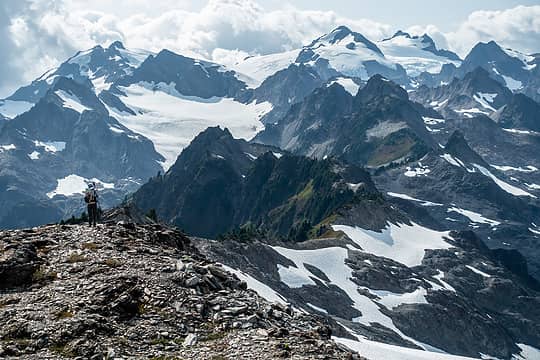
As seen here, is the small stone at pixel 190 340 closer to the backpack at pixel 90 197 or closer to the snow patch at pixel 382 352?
the backpack at pixel 90 197

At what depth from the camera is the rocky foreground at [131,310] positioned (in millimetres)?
32750

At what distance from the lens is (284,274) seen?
164 metres

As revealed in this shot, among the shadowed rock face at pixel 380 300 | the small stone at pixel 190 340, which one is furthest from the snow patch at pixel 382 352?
the shadowed rock face at pixel 380 300

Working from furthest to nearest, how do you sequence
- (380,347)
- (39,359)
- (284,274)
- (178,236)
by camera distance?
(284,274) < (380,347) < (178,236) < (39,359)

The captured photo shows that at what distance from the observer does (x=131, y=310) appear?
119 ft

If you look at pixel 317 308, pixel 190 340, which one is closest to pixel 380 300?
pixel 317 308

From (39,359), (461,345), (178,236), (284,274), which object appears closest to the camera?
(39,359)

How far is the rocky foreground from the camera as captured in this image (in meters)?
32.8

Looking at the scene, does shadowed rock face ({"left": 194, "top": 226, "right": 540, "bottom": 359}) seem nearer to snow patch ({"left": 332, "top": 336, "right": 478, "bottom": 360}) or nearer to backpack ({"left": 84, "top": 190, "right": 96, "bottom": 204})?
snow patch ({"left": 332, "top": 336, "right": 478, "bottom": 360})


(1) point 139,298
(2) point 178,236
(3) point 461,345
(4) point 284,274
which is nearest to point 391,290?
(3) point 461,345

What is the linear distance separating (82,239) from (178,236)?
35.2 ft

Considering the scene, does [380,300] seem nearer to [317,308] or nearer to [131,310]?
[317,308]

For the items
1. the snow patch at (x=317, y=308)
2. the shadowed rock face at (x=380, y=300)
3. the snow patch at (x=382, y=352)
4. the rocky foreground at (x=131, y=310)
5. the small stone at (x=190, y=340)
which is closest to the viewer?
the rocky foreground at (x=131, y=310)

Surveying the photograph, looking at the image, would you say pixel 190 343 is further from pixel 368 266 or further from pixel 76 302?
pixel 368 266
